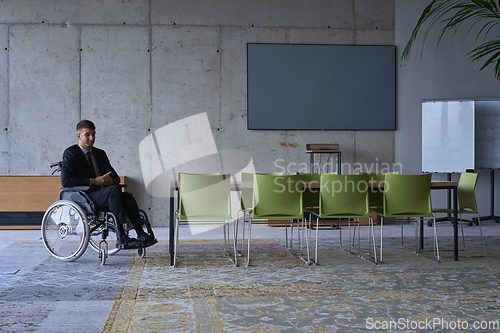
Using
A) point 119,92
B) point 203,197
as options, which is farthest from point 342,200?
point 119,92

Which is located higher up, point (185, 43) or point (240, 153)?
point (185, 43)

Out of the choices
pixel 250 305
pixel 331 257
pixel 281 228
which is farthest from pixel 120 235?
pixel 281 228

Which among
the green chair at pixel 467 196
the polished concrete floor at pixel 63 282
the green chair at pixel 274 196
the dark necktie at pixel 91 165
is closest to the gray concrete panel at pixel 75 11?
the polished concrete floor at pixel 63 282

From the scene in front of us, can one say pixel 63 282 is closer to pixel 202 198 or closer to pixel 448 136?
pixel 202 198

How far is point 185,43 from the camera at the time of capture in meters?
7.42

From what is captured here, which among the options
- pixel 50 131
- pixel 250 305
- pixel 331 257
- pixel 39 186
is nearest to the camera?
pixel 250 305

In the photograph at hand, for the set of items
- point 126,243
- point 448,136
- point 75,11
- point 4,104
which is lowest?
point 126,243

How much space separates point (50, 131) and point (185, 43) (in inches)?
107

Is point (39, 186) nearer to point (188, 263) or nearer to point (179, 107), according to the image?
point (179, 107)

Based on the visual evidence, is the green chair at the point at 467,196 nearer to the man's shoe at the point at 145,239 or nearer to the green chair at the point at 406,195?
the green chair at the point at 406,195

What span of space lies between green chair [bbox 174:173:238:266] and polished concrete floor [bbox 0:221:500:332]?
2.42 feet

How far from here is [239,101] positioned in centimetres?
753

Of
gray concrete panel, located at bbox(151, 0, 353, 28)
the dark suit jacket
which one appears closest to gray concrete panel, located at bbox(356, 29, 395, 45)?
gray concrete panel, located at bbox(151, 0, 353, 28)

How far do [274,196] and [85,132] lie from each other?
78.7 inches
